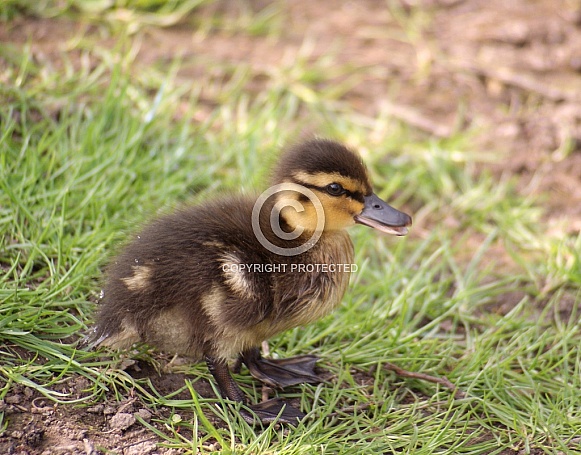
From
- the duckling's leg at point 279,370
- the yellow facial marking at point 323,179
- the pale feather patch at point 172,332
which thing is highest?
the yellow facial marking at point 323,179

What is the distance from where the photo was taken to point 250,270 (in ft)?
8.24

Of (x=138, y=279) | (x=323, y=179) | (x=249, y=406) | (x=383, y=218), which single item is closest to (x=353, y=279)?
(x=383, y=218)

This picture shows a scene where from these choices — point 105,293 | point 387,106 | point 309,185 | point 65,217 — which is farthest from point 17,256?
point 387,106

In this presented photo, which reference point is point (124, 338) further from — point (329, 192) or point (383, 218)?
point (383, 218)

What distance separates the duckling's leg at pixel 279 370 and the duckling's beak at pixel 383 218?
1.85 feet

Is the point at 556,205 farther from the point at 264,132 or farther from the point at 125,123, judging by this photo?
the point at 125,123

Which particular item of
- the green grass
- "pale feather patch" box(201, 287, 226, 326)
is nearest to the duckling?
"pale feather patch" box(201, 287, 226, 326)

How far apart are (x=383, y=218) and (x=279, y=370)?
656 millimetres

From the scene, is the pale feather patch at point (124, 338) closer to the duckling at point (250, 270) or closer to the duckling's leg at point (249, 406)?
the duckling at point (250, 270)

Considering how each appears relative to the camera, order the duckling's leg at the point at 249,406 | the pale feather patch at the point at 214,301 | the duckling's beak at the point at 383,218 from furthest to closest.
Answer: the duckling's beak at the point at 383,218, the duckling's leg at the point at 249,406, the pale feather patch at the point at 214,301

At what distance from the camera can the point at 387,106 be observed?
15.6 feet

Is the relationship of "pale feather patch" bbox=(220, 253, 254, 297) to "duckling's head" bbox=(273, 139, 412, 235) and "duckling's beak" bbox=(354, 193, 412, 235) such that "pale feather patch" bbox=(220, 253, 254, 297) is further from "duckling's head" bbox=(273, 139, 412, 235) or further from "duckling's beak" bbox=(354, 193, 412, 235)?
"duckling's beak" bbox=(354, 193, 412, 235)

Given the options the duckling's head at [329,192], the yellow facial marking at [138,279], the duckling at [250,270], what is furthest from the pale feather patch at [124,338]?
the duckling's head at [329,192]

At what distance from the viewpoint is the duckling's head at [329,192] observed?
2.66 m
